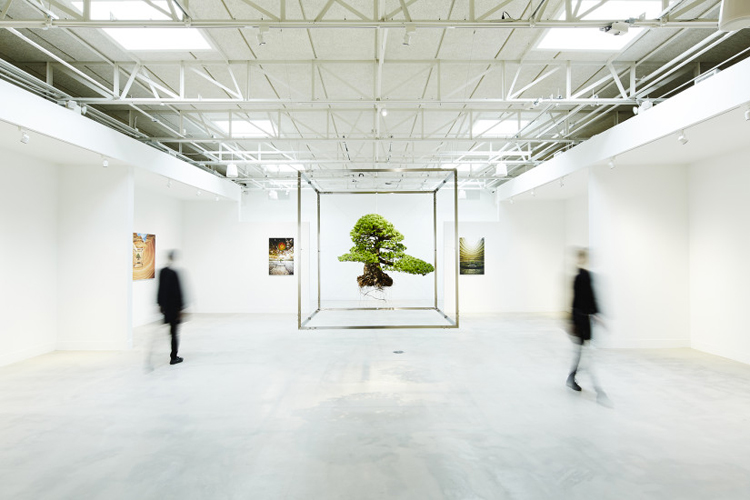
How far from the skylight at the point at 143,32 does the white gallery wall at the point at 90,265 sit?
102 inches

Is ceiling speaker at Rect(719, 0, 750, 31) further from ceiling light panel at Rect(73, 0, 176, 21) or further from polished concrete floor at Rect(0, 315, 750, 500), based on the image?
ceiling light panel at Rect(73, 0, 176, 21)

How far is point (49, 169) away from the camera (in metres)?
6.44

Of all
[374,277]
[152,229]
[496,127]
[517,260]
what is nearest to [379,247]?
[374,277]

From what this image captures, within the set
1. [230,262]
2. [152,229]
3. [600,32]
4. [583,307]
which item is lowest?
[583,307]

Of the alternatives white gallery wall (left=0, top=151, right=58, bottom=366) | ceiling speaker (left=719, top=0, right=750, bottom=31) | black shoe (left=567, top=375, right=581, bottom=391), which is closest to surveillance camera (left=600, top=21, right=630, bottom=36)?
ceiling speaker (left=719, top=0, right=750, bottom=31)

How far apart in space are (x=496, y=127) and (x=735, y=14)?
6.83m

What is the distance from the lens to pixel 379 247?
327 inches

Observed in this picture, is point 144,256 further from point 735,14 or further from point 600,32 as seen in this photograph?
point 735,14

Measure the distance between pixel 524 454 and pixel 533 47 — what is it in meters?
4.85

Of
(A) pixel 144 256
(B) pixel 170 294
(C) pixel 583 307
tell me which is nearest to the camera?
(C) pixel 583 307

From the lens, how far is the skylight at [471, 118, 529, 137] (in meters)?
8.18

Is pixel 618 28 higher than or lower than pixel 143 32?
lower

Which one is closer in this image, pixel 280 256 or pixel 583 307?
pixel 583 307

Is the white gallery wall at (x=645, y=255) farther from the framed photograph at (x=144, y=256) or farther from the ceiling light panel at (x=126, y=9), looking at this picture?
the framed photograph at (x=144, y=256)
